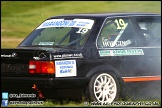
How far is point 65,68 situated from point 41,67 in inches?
13.3

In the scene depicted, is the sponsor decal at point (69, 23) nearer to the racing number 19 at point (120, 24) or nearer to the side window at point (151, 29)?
the racing number 19 at point (120, 24)

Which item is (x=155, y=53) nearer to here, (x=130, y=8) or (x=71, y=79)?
(x=71, y=79)

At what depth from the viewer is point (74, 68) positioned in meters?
8.55

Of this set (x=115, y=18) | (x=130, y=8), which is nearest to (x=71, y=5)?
(x=130, y=8)

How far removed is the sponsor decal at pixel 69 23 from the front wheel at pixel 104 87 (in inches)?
33.9

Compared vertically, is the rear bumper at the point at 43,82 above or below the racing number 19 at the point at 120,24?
below

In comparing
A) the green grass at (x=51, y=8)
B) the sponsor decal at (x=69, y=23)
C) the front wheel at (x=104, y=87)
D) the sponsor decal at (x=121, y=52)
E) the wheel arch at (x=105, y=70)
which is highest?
the green grass at (x=51, y=8)

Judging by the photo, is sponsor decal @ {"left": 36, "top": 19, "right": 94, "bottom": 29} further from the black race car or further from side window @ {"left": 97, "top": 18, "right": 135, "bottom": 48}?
side window @ {"left": 97, "top": 18, "right": 135, "bottom": 48}

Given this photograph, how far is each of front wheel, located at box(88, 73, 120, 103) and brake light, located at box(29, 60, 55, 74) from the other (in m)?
0.64

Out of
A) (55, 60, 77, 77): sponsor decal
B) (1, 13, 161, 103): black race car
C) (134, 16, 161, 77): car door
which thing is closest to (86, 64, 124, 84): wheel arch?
(1, 13, 161, 103): black race car

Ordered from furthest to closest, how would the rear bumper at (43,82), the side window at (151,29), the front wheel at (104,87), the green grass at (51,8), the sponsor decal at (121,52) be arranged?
1. the green grass at (51,8)
2. the side window at (151,29)
3. the sponsor decal at (121,52)
4. the front wheel at (104,87)
5. the rear bumper at (43,82)

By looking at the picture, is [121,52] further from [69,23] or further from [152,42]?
[69,23]

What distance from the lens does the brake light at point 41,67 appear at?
27.4ft

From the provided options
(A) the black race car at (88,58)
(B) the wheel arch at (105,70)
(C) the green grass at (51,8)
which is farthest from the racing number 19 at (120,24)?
(C) the green grass at (51,8)
